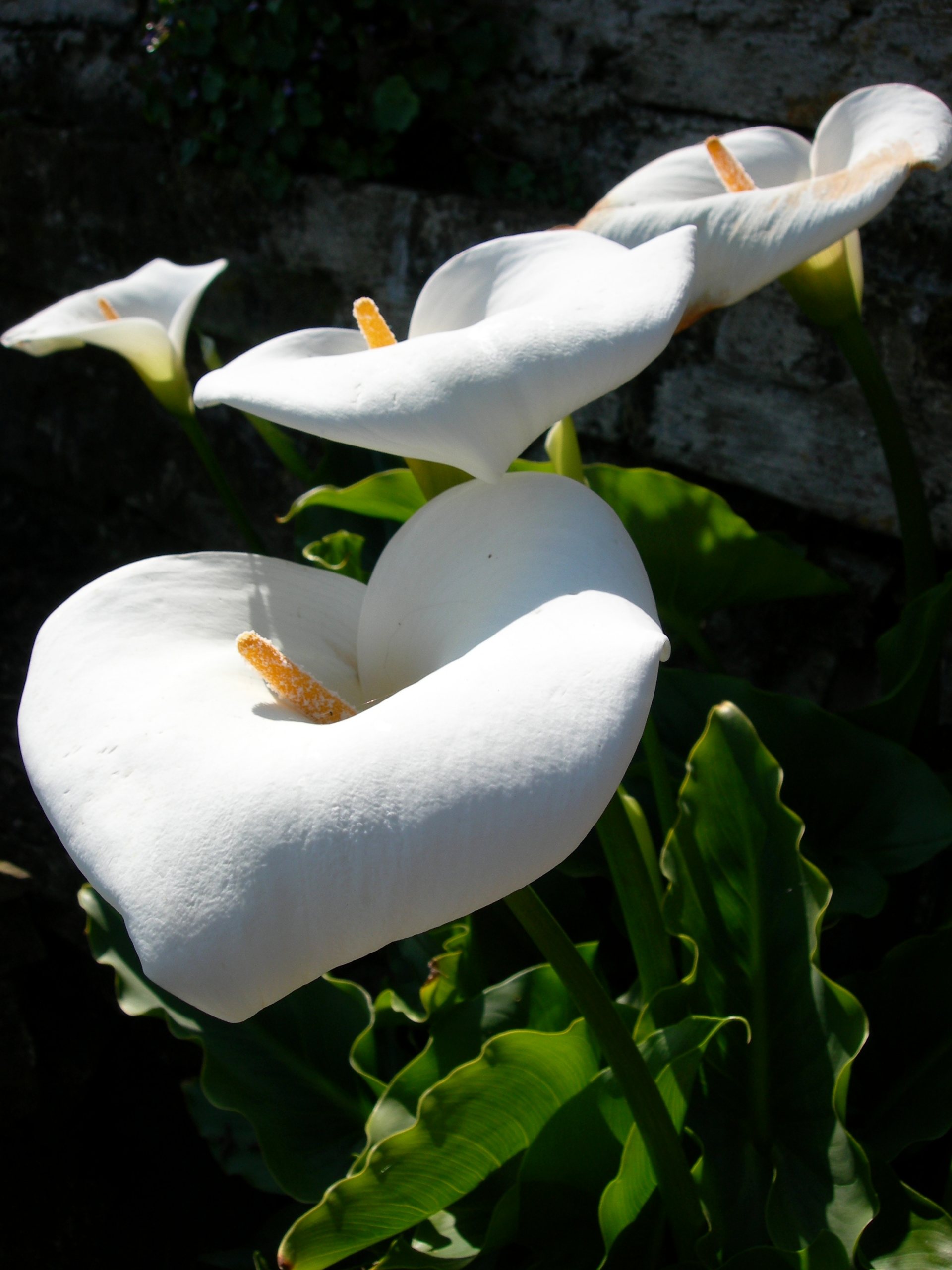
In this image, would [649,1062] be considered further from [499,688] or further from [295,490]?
[295,490]

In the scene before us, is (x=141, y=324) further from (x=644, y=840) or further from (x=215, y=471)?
(x=644, y=840)

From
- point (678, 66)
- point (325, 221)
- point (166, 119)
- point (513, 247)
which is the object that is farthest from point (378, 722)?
point (166, 119)

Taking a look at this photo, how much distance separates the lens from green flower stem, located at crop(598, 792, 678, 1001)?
1.78 feet

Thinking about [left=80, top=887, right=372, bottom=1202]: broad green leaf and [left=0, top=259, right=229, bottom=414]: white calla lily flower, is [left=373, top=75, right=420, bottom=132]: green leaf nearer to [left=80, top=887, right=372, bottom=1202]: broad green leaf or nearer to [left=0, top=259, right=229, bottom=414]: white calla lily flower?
[left=0, top=259, right=229, bottom=414]: white calla lily flower

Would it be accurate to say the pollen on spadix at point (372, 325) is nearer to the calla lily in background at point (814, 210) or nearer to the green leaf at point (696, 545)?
the calla lily in background at point (814, 210)

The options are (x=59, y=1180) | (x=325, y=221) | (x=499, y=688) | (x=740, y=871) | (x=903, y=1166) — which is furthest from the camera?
(x=325, y=221)

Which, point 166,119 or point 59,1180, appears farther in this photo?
point 166,119

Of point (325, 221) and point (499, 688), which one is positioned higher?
point (325, 221)

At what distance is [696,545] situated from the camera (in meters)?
0.78

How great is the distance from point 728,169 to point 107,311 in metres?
0.54

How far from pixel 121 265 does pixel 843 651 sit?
1262mm

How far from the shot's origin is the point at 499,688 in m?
0.31

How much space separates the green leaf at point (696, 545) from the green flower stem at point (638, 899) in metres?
0.27

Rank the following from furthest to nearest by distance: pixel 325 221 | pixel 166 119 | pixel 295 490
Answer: pixel 295 490 → pixel 166 119 → pixel 325 221
